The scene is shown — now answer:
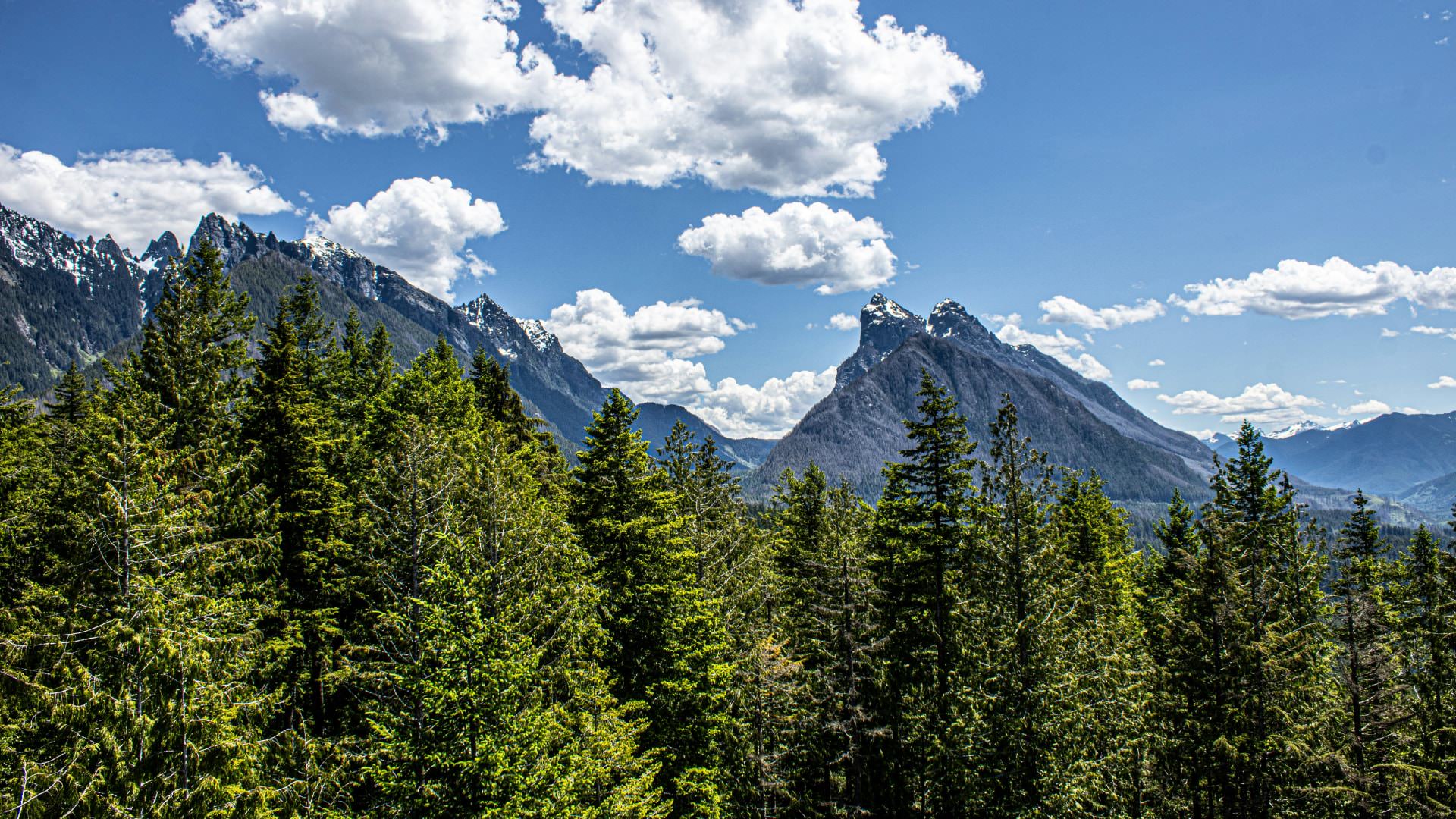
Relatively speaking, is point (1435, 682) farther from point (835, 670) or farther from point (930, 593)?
point (835, 670)

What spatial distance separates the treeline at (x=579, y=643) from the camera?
13.4m

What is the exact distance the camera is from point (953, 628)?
2183cm

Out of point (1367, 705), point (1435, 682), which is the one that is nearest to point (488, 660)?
point (1367, 705)

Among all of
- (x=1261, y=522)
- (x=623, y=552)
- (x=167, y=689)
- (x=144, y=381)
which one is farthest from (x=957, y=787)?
(x=144, y=381)

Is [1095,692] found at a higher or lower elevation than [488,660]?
lower

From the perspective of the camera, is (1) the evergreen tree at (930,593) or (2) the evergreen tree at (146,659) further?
(1) the evergreen tree at (930,593)

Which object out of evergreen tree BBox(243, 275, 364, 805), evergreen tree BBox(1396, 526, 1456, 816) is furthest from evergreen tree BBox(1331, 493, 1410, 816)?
evergreen tree BBox(243, 275, 364, 805)

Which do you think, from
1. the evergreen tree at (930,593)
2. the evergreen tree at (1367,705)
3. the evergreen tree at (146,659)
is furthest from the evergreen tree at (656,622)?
the evergreen tree at (1367,705)

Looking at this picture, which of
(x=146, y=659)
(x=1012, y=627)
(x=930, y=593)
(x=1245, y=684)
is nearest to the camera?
(x=146, y=659)

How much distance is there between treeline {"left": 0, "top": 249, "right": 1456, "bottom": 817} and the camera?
13.4m

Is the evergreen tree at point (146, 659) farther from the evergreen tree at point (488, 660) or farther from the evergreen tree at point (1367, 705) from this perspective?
the evergreen tree at point (1367, 705)

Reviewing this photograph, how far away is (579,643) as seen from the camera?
64.5 feet

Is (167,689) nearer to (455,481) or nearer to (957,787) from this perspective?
(455,481)

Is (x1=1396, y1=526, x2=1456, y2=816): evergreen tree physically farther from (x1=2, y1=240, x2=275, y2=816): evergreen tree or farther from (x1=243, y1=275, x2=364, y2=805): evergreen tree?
(x1=243, y1=275, x2=364, y2=805): evergreen tree
